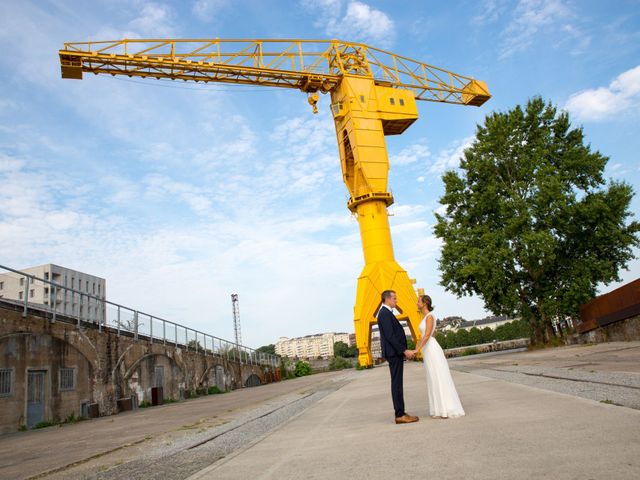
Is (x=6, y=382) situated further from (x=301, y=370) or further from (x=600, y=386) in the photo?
(x=301, y=370)

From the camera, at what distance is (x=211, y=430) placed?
787 centimetres

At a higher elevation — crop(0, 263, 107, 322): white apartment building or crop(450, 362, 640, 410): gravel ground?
crop(0, 263, 107, 322): white apartment building

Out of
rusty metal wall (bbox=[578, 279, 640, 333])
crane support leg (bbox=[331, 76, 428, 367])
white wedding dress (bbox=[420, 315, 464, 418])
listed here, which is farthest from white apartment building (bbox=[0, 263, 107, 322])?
rusty metal wall (bbox=[578, 279, 640, 333])

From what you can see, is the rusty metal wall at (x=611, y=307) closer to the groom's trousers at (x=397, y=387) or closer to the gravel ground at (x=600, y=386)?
the gravel ground at (x=600, y=386)

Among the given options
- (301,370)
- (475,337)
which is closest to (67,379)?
(301,370)

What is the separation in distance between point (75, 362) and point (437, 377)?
51.1 feet

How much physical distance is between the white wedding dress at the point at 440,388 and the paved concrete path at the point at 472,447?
0.18 m

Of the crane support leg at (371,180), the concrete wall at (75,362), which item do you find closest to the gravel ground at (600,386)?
the concrete wall at (75,362)

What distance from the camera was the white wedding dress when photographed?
557 cm

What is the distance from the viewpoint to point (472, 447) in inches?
151

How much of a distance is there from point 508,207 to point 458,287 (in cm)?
524

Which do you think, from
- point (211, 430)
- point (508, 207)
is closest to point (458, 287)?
point (508, 207)

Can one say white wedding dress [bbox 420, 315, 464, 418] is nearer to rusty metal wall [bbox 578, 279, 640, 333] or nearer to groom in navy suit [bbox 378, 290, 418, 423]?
groom in navy suit [bbox 378, 290, 418, 423]

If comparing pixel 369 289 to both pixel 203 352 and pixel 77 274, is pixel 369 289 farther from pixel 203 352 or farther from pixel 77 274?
pixel 77 274
